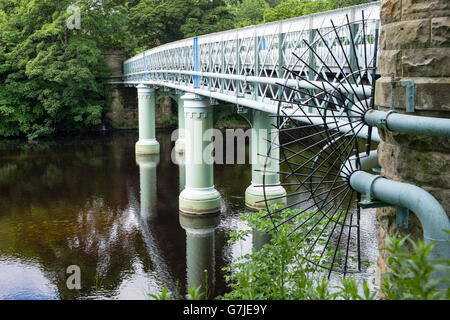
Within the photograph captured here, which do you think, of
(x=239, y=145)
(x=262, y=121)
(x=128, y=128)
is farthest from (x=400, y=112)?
(x=128, y=128)

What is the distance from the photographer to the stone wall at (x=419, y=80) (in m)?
5.21

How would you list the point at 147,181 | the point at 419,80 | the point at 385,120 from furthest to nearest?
1. the point at 147,181
2. the point at 385,120
3. the point at 419,80

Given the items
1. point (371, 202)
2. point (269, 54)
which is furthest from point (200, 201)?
point (371, 202)

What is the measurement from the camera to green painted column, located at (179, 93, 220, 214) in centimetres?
2180

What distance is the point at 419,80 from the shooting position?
5.32 metres

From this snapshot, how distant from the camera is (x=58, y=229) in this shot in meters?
20.2

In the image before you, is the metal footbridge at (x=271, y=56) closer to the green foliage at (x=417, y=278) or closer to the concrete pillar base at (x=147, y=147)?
the green foliage at (x=417, y=278)

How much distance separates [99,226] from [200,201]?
150 inches

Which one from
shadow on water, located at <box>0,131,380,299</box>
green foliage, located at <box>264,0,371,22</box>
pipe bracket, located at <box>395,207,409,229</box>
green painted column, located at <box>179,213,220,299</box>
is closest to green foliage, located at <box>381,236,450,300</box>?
pipe bracket, located at <box>395,207,409,229</box>

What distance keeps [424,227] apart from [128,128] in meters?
46.4

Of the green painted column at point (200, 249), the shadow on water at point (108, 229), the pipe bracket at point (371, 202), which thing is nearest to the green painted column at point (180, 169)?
the shadow on water at point (108, 229)

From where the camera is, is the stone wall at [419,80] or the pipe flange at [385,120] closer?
the stone wall at [419,80]

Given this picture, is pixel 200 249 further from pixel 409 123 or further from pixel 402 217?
pixel 409 123
